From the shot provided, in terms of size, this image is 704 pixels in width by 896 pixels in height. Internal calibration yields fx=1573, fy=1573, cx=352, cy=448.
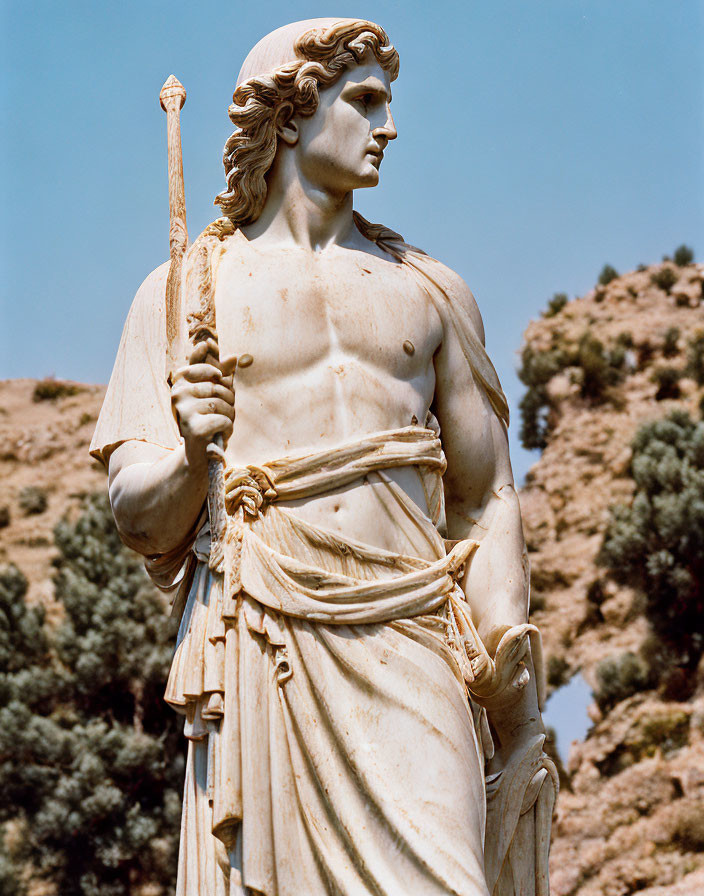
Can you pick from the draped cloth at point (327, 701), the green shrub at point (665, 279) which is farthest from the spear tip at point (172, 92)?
the green shrub at point (665, 279)

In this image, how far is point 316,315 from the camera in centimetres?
495

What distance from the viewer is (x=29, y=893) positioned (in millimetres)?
23359

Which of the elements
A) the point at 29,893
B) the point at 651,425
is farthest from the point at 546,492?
the point at 29,893

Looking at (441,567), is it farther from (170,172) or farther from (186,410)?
(170,172)

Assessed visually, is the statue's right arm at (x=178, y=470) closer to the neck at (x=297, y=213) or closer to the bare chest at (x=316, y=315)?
the bare chest at (x=316, y=315)

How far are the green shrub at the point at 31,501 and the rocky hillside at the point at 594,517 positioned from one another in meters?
0.05

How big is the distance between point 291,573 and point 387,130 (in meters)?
1.55

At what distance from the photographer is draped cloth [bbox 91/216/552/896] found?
4.37 metres

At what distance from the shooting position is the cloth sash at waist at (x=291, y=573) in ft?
15.0

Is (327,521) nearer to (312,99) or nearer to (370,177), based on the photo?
(370,177)

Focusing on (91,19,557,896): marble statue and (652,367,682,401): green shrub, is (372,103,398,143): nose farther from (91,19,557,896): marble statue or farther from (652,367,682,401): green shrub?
(652,367,682,401): green shrub

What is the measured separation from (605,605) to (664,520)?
217 centimetres

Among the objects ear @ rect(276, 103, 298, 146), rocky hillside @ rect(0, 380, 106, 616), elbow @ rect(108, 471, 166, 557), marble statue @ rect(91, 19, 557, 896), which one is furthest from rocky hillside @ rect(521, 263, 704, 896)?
ear @ rect(276, 103, 298, 146)

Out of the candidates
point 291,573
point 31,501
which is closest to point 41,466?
point 31,501
